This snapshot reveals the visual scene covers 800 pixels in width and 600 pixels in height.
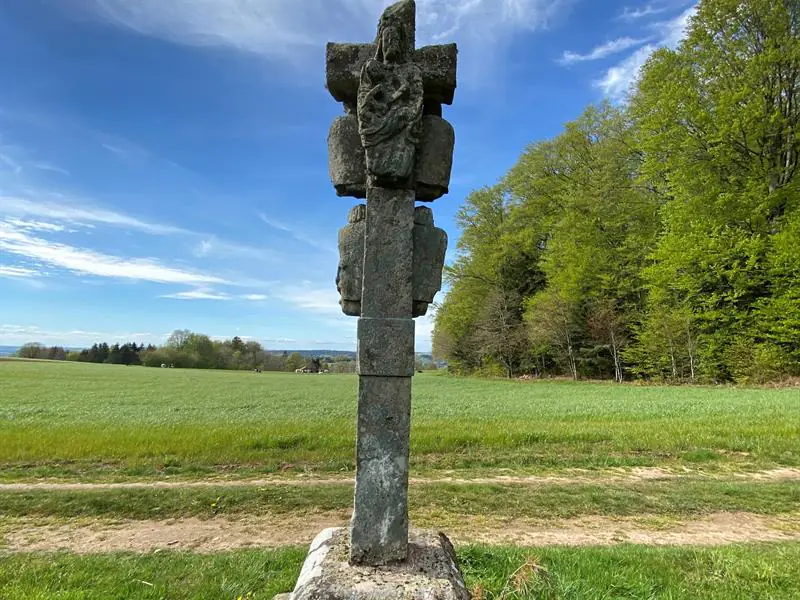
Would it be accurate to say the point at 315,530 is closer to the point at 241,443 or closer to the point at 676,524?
the point at 676,524

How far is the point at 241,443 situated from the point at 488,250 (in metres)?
34.9

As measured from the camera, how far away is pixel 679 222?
2789cm

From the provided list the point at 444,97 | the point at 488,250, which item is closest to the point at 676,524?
the point at 444,97

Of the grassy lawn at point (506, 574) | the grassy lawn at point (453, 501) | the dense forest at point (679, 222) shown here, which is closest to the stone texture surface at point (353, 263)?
the grassy lawn at point (506, 574)

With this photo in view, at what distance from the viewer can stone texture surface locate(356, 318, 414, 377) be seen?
10.7ft

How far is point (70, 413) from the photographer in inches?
805

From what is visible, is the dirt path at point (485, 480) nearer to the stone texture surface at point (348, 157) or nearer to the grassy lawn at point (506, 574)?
the grassy lawn at point (506, 574)

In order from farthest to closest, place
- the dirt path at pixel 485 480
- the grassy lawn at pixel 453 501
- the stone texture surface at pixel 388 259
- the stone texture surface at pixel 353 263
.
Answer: the dirt path at pixel 485 480 < the grassy lawn at pixel 453 501 < the stone texture surface at pixel 353 263 < the stone texture surface at pixel 388 259

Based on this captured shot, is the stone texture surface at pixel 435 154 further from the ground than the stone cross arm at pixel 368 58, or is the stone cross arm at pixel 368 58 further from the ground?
the stone cross arm at pixel 368 58

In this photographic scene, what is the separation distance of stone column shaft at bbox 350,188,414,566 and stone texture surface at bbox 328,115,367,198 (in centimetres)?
33

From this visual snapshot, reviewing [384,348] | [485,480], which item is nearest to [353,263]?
[384,348]

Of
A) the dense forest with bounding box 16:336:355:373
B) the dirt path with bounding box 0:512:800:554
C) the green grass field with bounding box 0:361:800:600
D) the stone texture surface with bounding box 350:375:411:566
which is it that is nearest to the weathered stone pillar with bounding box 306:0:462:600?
the stone texture surface with bounding box 350:375:411:566

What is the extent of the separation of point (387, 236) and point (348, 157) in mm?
689

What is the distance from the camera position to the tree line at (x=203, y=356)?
89875mm
